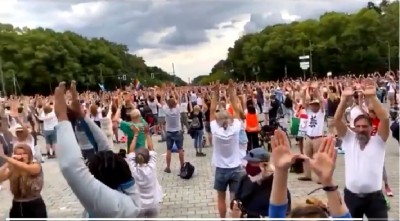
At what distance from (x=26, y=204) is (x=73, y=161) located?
3247 millimetres

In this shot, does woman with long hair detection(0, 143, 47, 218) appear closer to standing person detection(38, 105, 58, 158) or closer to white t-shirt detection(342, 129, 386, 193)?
white t-shirt detection(342, 129, 386, 193)

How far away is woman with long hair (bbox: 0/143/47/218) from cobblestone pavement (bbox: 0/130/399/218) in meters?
2.76

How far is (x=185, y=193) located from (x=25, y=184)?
15.7 ft

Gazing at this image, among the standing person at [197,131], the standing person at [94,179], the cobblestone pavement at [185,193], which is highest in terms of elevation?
the standing person at [94,179]

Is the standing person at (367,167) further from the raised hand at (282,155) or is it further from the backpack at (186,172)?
the backpack at (186,172)

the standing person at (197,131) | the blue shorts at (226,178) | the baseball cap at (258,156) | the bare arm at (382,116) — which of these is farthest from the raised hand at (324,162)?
the standing person at (197,131)

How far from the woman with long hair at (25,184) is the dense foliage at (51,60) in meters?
73.4

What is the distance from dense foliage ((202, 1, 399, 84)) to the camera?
278ft

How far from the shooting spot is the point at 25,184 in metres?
6.07

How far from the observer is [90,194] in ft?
10.2

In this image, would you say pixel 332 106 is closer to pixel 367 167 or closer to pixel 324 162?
pixel 367 167

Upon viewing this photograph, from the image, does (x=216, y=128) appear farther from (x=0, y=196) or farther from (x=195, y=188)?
(x=0, y=196)

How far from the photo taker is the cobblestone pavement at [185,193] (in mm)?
9056

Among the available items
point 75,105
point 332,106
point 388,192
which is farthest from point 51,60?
point 75,105
